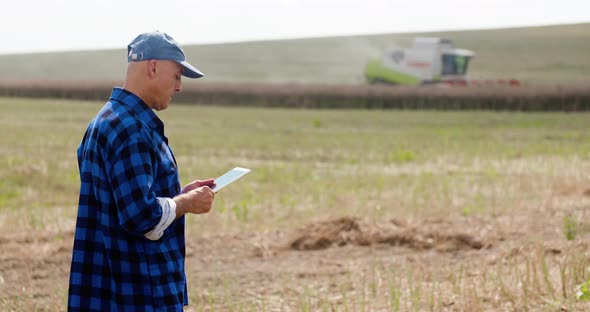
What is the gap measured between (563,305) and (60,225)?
6045 mm

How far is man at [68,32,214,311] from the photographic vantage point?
3.48m

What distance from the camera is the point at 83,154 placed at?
144 inches

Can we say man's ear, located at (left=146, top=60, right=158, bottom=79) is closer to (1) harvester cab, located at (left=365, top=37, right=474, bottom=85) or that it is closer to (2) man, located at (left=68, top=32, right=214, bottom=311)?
(2) man, located at (left=68, top=32, right=214, bottom=311)

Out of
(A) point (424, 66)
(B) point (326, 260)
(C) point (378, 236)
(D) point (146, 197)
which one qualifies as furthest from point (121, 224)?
(A) point (424, 66)

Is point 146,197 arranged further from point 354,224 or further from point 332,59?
point 332,59

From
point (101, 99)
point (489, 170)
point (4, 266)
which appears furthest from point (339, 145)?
point (101, 99)

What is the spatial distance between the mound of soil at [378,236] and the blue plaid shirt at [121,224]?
5079 millimetres

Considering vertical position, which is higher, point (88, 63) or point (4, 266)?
point (88, 63)

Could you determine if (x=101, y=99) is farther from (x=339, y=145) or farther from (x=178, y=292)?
(x=178, y=292)

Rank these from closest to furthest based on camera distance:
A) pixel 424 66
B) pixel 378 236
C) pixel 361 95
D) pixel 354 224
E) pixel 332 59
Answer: pixel 378 236 → pixel 354 224 → pixel 361 95 → pixel 424 66 → pixel 332 59

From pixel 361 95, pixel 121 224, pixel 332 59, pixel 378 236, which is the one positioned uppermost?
pixel 332 59

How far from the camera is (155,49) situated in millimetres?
3574

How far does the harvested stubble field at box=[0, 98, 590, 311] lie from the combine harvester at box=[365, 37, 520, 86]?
24.4m

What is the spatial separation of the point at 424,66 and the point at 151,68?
44283 millimetres
